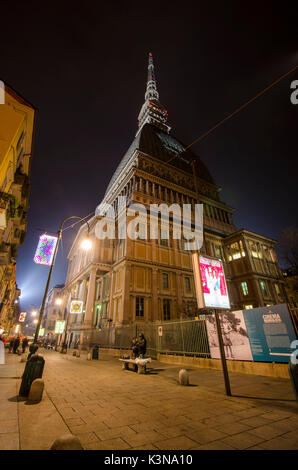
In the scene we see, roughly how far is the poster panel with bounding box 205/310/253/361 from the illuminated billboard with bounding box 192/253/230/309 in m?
4.17

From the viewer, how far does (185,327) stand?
13.3 meters

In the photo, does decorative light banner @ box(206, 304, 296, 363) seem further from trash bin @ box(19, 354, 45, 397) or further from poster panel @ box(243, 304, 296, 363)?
trash bin @ box(19, 354, 45, 397)

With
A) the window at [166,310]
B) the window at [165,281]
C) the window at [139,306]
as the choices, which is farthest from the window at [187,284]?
the window at [139,306]

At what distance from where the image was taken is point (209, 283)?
6809 millimetres

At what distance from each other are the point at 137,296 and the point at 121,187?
23.1 meters

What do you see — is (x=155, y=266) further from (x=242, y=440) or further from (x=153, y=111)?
(x=153, y=111)

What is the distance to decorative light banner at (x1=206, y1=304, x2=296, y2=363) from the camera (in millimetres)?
8392

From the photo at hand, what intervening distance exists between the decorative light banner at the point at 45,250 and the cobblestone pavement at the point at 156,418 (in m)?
6.46

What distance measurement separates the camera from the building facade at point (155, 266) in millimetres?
26734

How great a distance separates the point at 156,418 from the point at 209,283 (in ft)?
12.9

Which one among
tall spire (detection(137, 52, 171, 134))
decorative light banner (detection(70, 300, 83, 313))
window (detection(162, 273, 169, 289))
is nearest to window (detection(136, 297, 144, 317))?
window (detection(162, 273, 169, 289))

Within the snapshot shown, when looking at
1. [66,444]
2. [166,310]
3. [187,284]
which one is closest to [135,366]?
[66,444]
